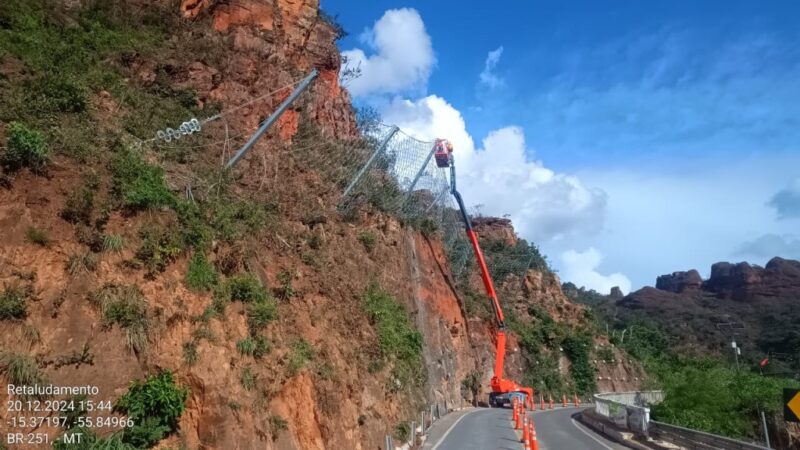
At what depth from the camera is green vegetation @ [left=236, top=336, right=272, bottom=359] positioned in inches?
445

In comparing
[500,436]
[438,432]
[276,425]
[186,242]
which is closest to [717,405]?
[500,436]

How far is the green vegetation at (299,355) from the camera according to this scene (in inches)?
481

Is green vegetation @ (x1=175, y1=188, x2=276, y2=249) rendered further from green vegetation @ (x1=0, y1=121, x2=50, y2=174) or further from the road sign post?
the road sign post

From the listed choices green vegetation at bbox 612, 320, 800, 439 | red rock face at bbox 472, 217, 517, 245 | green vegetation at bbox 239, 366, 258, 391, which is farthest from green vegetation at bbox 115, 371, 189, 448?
red rock face at bbox 472, 217, 517, 245

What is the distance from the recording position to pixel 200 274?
11.7 m

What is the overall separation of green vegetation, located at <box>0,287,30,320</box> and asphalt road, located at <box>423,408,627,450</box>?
12610 mm

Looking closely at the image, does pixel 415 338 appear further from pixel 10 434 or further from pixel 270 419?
pixel 10 434

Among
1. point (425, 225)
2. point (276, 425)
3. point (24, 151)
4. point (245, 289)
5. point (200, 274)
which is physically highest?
point (425, 225)

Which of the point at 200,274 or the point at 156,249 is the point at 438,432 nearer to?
the point at 200,274

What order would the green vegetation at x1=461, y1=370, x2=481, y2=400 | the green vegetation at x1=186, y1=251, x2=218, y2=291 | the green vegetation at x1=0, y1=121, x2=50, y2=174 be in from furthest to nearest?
1. the green vegetation at x1=461, y1=370, x2=481, y2=400
2. the green vegetation at x1=186, y1=251, x2=218, y2=291
3. the green vegetation at x1=0, y1=121, x2=50, y2=174

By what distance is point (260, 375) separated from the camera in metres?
11.3

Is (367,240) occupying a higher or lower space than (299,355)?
higher

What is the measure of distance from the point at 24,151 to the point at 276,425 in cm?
717

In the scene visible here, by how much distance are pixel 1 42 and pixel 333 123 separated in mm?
16678
